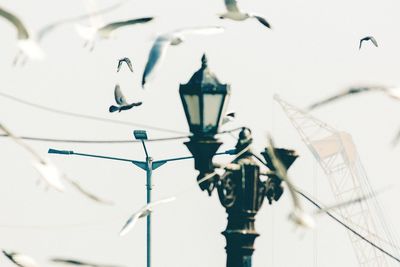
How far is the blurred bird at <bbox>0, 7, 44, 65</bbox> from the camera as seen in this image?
15.9 m

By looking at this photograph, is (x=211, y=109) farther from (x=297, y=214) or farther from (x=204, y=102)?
(x=297, y=214)

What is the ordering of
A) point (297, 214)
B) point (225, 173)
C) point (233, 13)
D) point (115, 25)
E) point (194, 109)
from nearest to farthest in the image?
point (297, 214), point (194, 109), point (225, 173), point (115, 25), point (233, 13)

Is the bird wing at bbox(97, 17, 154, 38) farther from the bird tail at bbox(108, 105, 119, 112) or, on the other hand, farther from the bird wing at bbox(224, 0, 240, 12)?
the bird tail at bbox(108, 105, 119, 112)

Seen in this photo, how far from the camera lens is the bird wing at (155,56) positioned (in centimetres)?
1755

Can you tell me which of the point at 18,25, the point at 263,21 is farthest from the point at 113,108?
the point at 18,25

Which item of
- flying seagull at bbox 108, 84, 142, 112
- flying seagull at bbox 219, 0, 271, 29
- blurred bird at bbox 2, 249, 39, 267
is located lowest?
blurred bird at bbox 2, 249, 39, 267

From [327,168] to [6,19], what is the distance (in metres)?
137

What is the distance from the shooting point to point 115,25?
18.8 m

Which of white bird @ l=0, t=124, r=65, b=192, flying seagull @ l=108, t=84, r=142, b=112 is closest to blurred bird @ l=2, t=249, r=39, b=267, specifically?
white bird @ l=0, t=124, r=65, b=192

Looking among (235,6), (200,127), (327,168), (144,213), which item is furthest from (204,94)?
(327,168)

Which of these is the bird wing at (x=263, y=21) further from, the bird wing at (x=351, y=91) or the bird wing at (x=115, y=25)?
the bird wing at (x=351, y=91)

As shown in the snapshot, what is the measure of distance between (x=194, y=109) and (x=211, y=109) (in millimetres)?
196

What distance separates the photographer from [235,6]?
21375 mm

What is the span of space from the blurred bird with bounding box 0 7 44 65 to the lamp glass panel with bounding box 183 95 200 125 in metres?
1.94
